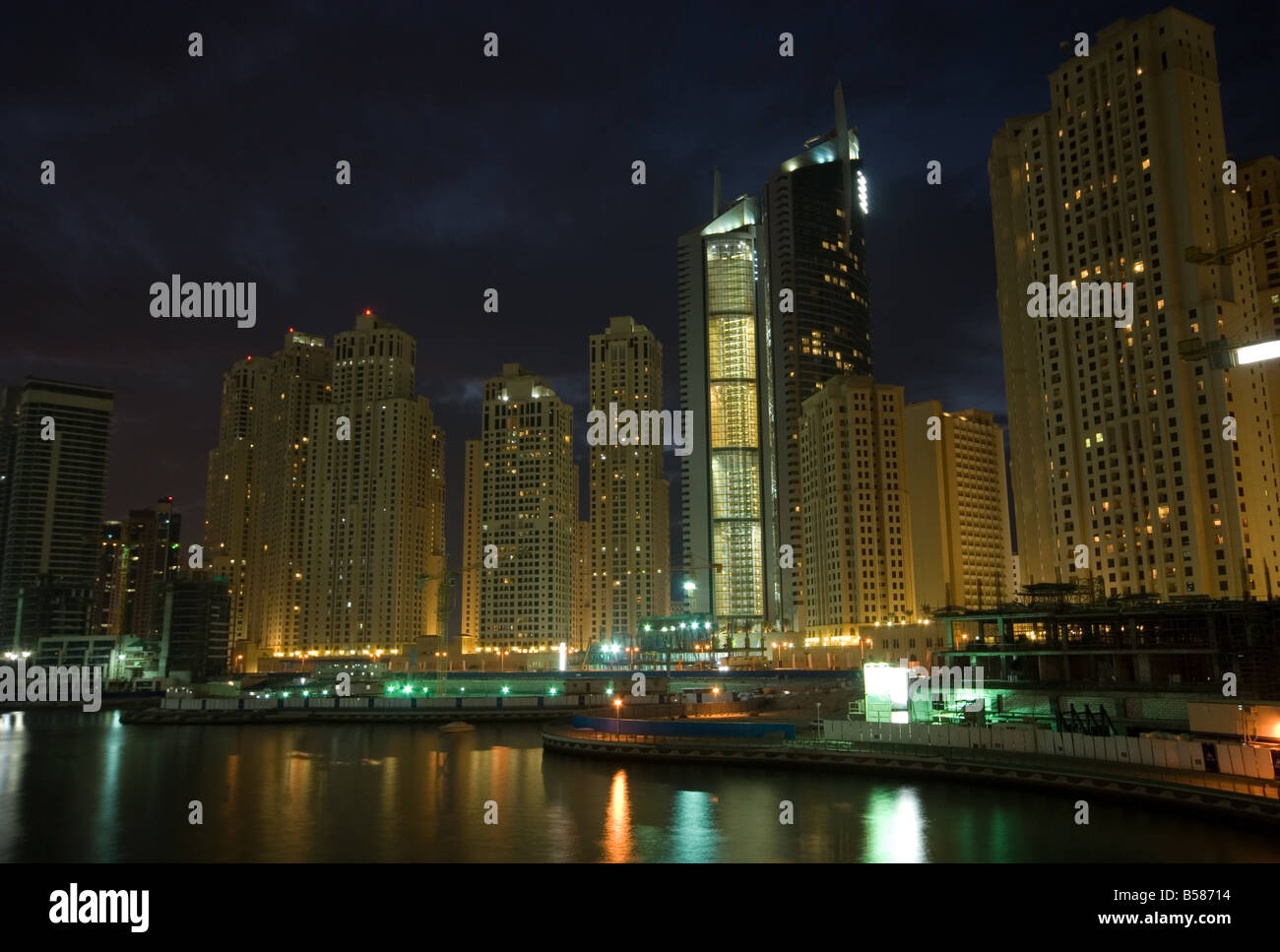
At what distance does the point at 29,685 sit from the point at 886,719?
571 ft

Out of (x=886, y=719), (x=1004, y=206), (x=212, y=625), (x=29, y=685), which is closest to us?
(x=886, y=719)

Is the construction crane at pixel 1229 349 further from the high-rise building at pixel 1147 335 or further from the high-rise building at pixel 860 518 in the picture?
the high-rise building at pixel 860 518

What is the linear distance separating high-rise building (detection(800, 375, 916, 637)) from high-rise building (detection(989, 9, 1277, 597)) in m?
43.1

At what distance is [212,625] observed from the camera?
186250mm

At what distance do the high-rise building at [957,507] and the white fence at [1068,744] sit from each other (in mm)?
112228

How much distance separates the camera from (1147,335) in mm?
110500

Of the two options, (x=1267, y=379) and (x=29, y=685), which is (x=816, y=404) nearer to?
(x=1267, y=379)

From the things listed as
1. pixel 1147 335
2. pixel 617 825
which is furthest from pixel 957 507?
pixel 617 825

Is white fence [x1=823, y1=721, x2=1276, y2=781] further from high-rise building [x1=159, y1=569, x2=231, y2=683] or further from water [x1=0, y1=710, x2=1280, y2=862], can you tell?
high-rise building [x1=159, y1=569, x2=231, y2=683]

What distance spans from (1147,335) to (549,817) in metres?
98.0

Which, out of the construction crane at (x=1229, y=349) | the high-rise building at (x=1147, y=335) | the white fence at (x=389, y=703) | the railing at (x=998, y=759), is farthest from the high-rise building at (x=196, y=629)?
the construction crane at (x=1229, y=349)
